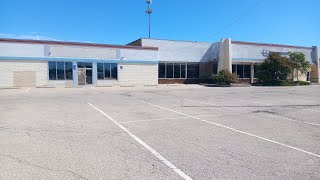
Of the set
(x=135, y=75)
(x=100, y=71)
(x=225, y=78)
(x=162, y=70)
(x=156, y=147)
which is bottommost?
(x=156, y=147)

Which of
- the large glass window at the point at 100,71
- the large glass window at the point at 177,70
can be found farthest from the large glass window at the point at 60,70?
the large glass window at the point at 177,70

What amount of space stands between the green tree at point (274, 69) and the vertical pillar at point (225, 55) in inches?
169

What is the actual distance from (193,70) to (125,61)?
431 inches

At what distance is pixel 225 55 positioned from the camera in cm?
4297

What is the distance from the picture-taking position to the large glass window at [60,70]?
1332 inches

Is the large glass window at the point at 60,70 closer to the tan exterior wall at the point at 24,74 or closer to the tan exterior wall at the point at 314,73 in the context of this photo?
the tan exterior wall at the point at 24,74

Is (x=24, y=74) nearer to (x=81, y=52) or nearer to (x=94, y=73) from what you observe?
(x=81, y=52)

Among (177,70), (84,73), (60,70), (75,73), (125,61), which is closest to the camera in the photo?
(60,70)

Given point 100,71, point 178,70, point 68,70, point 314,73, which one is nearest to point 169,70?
point 178,70

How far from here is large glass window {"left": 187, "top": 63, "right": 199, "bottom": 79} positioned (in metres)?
44.1

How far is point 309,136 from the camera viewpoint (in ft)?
29.2

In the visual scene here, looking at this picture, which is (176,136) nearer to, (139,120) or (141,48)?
(139,120)

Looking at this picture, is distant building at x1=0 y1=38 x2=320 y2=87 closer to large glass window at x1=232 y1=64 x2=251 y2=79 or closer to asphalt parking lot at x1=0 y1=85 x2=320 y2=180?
large glass window at x1=232 y1=64 x2=251 y2=79

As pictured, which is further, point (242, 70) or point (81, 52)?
point (242, 70)
